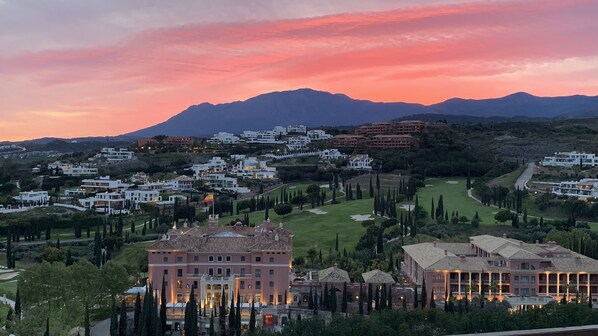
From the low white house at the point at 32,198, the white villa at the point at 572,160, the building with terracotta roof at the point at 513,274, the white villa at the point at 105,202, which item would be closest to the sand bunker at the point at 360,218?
the building with terracotta roof at the point at 513,274

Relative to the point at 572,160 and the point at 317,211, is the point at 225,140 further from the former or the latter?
the point at 572,160

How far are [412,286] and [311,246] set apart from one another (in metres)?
19.0

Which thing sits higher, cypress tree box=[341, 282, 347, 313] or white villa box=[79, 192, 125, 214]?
white villa box=[79, 192, 125, 214]

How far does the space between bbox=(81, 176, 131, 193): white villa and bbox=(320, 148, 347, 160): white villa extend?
45.0 m

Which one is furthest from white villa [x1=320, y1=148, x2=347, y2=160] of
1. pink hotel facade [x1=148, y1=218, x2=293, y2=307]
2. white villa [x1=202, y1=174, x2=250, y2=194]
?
pink hotel facade [x1=148, y1=218, x2=293, y2=307]

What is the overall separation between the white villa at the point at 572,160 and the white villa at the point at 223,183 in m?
53.3

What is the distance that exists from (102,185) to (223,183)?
68.3 ft

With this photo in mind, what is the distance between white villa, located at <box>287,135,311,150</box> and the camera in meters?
152

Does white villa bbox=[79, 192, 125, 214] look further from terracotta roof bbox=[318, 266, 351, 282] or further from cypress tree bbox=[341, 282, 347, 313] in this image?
cypress tree bbox=[341, 282, 347, 313]

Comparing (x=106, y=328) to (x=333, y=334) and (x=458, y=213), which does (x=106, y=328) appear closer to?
(x=333, y=334)

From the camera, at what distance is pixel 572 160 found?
10706cm

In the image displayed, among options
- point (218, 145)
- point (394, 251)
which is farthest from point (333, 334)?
point (218, 145)

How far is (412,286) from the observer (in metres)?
53.2

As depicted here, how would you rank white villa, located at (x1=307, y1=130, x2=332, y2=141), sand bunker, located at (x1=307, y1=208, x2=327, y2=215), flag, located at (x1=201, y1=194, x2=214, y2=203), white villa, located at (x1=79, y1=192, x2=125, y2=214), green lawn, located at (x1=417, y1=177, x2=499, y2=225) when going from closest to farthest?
green lawn, located at (x1=417, y1=177, x2=499, y2=225), sand bunker, located at (x1=307, y1=208, x2=327, y2=215), flag, located at (x1=201, y1=194, x2=214, y2=203), white villa, located at (x1=79, y1=192, x2=125, y2=214), white villa, located at (x1=307, y1=130, x2=332, y2=141)
